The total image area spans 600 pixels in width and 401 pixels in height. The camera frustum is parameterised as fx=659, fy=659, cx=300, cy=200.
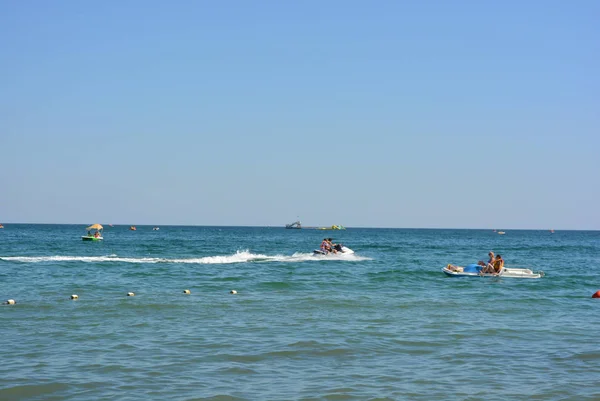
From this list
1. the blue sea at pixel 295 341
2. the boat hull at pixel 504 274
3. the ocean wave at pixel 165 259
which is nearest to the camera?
the blue sea at pixel 295 341

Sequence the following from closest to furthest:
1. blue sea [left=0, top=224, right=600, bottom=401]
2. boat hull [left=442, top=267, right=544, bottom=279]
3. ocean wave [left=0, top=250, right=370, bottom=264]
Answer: blue sea [left=0, top=224, right=600, bottom=401], boat hull [left=442, top=267, right=544, bottom=279], ocean wave [left=0, top=250, right=370, bottom=264]

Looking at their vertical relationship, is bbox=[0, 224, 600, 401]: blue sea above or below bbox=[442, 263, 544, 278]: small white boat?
below

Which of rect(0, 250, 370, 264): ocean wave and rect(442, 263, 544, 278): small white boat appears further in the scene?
rect(0, 250, 370, 264): ocean wave

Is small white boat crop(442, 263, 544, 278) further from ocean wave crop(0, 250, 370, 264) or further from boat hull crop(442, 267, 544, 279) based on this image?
ocean wave crop(0, 250, 370, 264)

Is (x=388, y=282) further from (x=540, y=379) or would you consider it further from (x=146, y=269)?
(x=540, y=379)

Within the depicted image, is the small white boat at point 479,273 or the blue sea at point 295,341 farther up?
the small white boat at point 479,273

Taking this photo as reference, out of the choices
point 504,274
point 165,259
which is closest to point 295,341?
point 504,274

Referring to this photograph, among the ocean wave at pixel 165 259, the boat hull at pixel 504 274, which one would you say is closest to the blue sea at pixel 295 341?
the boat hull at pixel 504 274

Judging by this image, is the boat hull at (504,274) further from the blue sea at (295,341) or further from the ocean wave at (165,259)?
the ocean wave at (165,259)

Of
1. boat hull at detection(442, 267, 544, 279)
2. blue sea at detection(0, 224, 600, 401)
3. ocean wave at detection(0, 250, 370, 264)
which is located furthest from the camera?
ocean wave at detection(0, 250, 370, 264)

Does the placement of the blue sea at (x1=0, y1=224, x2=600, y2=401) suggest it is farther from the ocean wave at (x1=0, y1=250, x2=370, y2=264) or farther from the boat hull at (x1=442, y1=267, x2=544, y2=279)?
the ocean wave at (x1=0, y1=250, x2=370, y2=264)

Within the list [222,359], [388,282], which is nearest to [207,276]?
[388,282]

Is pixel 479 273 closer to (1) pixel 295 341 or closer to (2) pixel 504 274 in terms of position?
(2) pixel 504 274

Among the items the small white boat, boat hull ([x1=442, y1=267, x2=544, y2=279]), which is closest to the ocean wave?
the small white boat
